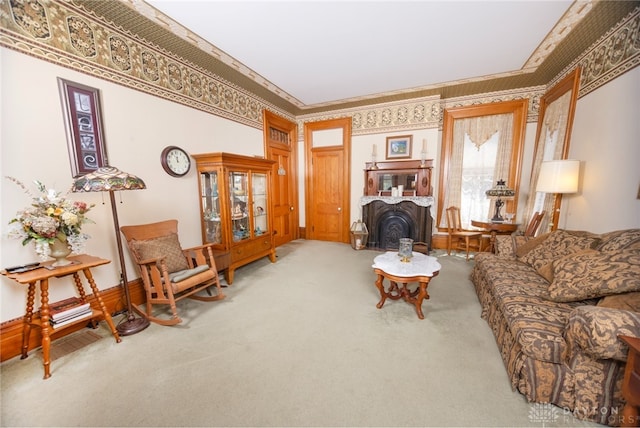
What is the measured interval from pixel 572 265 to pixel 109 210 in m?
4.24

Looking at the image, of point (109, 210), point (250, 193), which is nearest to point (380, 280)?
point (250, 193)

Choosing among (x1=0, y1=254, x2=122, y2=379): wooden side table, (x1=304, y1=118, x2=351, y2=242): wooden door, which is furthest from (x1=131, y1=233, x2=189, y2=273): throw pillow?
(x1=304, y1=118, x2=351, y2=242): wooden door

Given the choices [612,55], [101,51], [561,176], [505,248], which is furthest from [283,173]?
[612,55]

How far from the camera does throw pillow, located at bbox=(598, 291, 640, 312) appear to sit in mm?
1394

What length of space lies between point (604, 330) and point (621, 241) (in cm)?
118

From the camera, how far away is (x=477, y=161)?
450 cm

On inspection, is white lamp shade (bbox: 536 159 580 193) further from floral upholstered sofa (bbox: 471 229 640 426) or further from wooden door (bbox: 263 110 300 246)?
wooden door (bbox: 263 110 300 246)

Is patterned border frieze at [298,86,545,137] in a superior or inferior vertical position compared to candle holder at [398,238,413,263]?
superior

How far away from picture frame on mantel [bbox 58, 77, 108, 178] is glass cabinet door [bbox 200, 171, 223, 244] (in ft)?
3.60

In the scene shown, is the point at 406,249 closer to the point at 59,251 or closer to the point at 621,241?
the point at 621,241

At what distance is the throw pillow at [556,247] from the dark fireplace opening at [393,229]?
202 cm

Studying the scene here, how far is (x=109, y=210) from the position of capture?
2.42 metres

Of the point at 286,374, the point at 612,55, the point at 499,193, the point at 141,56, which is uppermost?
the point at 141,56

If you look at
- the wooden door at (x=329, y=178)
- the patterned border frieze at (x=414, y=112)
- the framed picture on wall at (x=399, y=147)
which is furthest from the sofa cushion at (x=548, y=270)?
the wooden door at (x=329, y=178)
